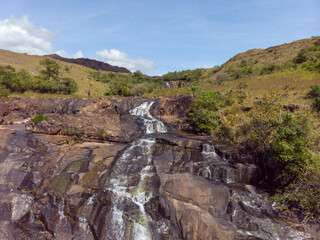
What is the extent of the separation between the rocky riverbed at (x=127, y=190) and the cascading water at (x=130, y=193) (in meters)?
0.04

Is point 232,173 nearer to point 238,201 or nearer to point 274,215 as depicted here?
point 238,201

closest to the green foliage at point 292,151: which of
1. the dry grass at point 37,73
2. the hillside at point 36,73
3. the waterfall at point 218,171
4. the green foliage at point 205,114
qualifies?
the waterfall at point 218,171

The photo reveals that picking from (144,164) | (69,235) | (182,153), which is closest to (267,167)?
(182,153)

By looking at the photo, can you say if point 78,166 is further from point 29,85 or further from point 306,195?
point 29,85

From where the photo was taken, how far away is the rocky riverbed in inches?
261

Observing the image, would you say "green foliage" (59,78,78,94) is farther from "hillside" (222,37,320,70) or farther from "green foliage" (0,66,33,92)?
"hillside" (222,37,320,70)

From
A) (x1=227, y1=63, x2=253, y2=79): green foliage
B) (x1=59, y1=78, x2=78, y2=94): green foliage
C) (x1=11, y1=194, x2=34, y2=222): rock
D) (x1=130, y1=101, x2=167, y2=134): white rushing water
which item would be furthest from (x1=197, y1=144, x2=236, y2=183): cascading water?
(x1=59, y1=78, x2=78, y2=94): green foliage

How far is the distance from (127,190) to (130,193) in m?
0.24

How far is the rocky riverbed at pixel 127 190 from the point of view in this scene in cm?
662

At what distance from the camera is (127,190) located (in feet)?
26.8

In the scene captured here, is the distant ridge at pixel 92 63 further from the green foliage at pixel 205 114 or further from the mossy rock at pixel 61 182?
the mossy rock at pixel 61 182

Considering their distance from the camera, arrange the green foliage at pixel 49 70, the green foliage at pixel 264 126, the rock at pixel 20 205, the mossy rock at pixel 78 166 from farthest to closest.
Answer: the green foliage at pixel 49 70, the green foliage at pixel 264 126, the mossy rock at pixel 78 166, the rock at pixel 20 205

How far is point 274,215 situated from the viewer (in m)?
7.12

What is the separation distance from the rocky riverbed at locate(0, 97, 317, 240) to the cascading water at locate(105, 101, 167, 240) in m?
0.04
